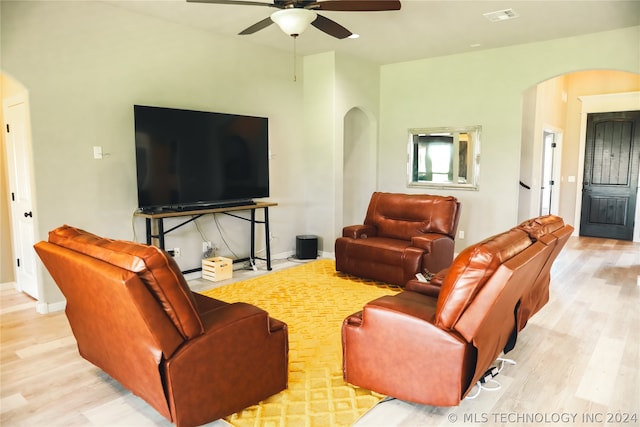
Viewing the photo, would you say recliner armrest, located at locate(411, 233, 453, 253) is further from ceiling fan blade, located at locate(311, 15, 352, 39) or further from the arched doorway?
the arched doorway

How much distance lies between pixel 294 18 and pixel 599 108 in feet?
22.1

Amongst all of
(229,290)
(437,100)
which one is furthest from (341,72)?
(229,290)

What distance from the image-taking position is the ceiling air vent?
4.32 metres

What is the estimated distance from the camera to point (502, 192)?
5.90 m

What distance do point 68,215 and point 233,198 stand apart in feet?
5.55

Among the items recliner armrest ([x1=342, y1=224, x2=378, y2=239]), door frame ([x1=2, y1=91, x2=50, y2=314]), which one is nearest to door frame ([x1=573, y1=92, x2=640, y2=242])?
recliner armrest ([x1=342, y1=224, x2=378, y2=239])

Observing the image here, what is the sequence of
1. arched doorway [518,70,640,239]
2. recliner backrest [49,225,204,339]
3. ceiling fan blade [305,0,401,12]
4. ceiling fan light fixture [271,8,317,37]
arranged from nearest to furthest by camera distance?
recliner backrest [49,225,204,339] → ceiling fan blade [305,0,401,12] → ceiling fan light fixture [271,8,317,37] → arched doorway [518,70,640,239]

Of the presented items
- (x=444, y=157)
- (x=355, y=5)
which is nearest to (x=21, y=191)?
(x=355, y=5)

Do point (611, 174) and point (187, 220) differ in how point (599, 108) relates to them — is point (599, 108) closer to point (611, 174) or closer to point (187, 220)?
point (611, 174)

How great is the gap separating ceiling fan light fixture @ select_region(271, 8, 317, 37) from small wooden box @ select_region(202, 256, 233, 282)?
8.72 ft

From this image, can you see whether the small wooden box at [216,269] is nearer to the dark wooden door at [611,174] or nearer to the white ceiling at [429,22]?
the white ceiling at [429,22]

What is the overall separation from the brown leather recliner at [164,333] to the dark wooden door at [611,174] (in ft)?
24.6

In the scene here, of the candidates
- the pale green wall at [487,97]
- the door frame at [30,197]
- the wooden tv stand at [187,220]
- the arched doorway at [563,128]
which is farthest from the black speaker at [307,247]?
the arched doorway at [563,128]

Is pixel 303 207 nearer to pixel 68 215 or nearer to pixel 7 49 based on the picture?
pixel 68 215
